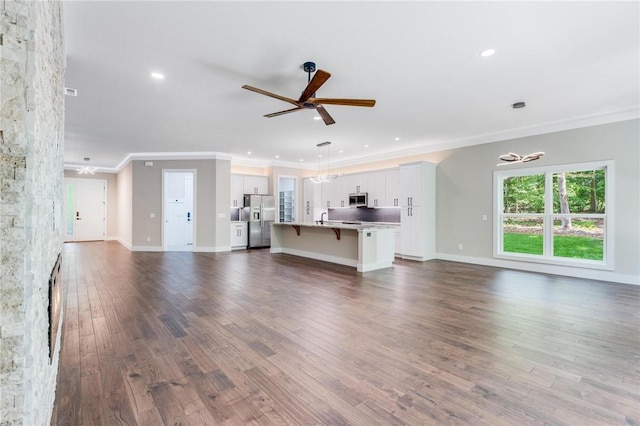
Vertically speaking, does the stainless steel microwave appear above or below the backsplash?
above

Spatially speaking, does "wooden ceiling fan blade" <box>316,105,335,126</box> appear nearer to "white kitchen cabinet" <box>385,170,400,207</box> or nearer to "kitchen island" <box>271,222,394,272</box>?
"kitchen island" <box>271,222,394,272</box>

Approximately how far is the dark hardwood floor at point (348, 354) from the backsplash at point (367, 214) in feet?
12.4

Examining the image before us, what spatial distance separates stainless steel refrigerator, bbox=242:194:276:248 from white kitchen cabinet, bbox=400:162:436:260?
4169 millimetres

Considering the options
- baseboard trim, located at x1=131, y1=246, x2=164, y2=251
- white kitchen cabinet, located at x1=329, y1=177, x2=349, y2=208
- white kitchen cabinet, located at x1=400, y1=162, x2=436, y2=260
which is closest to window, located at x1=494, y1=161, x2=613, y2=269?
white kitchen cabinet, located at x1=400, y1=162, x2=436, y2=260

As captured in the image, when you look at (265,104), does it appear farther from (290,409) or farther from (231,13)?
(290,409)

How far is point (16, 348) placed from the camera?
1.00 metres

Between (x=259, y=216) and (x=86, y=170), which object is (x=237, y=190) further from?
(x=86, y=170)

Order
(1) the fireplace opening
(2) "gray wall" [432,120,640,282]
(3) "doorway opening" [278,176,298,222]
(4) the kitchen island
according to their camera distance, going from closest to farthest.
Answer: (1) the fireplace opening → (2) "gray wall" [432,120,640,282] → (4) the kitchen island → (3) "doorway opening" [278,176,298,222]

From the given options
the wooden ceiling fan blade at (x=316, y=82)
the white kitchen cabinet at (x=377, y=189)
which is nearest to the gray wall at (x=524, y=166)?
the white kitchen cabinet at (x=377, y=189)

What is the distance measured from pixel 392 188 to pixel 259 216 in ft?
13.6

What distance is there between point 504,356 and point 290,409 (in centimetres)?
184

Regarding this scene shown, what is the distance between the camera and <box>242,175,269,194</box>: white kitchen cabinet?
9.56 metres

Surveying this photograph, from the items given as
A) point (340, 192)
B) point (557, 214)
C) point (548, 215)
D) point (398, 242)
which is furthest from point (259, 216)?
point (557, 214)

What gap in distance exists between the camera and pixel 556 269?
5664mm
